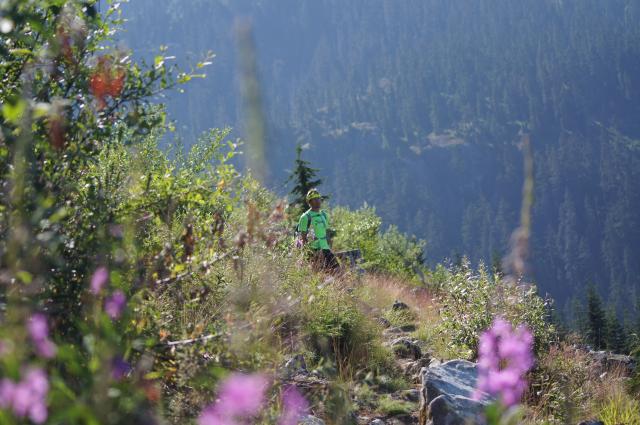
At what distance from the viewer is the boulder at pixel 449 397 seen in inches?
209

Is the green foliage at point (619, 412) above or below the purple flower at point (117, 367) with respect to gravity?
above

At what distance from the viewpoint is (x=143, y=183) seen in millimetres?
4254

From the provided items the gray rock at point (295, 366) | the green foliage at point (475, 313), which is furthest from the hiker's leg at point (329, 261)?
the gray rock at point (295, 366)

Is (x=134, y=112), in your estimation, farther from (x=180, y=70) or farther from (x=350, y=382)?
(x=350, y=382)

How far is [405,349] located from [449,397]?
2.93 metres

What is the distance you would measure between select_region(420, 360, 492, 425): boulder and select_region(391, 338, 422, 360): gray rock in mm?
1992

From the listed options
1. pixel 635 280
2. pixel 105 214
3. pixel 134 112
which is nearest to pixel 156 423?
pixel 105 214

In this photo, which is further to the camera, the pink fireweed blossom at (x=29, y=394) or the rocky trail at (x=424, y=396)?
the rocky trail at (x=424, y=396)

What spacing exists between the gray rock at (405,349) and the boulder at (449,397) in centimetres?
199

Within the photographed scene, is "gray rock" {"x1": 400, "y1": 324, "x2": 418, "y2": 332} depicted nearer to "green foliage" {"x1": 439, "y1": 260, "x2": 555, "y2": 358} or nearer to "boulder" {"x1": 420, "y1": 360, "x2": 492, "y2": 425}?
"green foliage" {"x1": 439, "y1": 260, "x2": 555, "y2": 358}

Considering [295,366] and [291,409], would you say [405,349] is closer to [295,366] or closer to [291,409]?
[295,366]

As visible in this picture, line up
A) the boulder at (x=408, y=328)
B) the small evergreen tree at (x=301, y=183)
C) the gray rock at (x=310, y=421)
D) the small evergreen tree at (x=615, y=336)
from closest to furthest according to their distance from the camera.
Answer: the gray rock at (x=310, y=421), the boulder at (x=408, y=328), the small evergreen tree at (x=301, y=183), the small evergreen tree at (x=615, y=336)

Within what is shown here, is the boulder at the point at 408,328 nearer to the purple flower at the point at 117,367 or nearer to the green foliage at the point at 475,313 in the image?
the green foliage at the point at 475,313

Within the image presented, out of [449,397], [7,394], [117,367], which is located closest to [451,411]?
[449,397]
